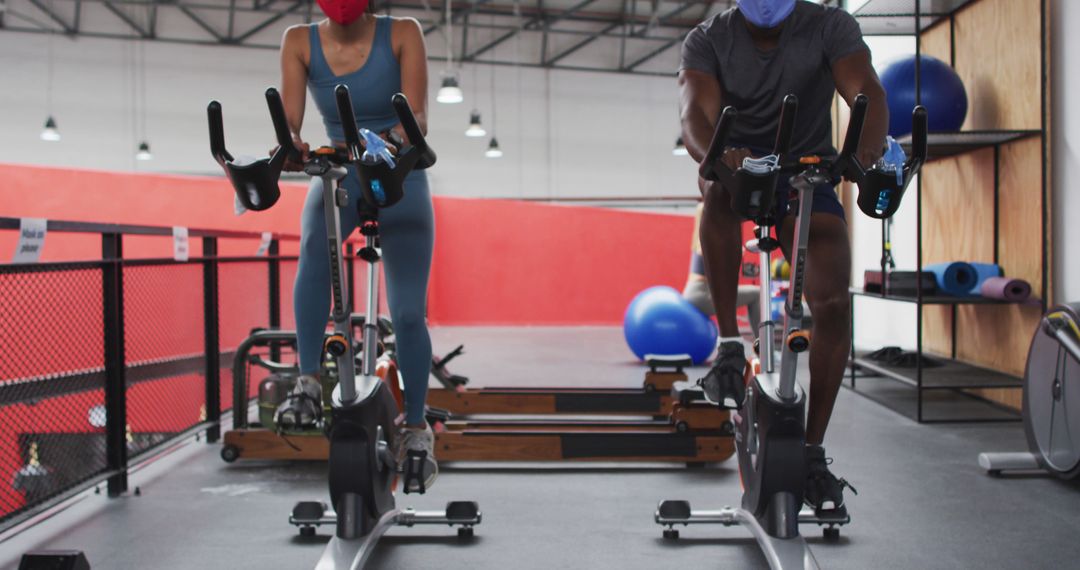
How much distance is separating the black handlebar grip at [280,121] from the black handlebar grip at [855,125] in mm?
1064

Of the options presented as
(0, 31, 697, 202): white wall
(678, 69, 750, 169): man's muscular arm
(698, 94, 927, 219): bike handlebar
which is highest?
(0, 31, 697, 202): white wall

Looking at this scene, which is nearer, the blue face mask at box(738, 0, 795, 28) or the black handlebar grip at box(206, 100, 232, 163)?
the black handlebar grip at box(206, 100, 232, 163)

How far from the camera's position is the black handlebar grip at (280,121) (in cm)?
151

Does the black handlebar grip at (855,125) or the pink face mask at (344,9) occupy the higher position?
the pink face mask at (344,9)

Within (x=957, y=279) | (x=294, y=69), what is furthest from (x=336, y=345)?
(x=957, y=279)

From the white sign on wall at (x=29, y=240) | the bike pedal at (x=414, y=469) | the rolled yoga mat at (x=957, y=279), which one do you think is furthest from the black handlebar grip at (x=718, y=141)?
the rolled yoga mat at (x=957, y=279)

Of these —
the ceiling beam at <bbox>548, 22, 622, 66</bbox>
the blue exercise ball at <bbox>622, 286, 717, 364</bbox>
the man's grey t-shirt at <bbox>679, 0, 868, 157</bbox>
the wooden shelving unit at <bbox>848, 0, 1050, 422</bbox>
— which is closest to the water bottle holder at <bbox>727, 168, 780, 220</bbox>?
the man's grey t-shirt at <bbox>679, 0, 868, 157</bbox>

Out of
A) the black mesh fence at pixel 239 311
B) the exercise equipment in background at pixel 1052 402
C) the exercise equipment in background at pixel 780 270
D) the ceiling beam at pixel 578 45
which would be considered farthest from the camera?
the ceiling beam at pixel 578 45

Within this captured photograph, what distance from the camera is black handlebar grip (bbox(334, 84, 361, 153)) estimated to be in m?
1.55

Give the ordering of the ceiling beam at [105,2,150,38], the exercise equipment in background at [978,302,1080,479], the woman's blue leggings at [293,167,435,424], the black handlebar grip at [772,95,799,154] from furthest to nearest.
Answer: the ceiling beam at [105,2,150,38] < the exercise equipment in background at [978,302,1080,479] < the woman's blue leggings at [293,167,435,424] < the black handlebar grip at [772,95,799,154]

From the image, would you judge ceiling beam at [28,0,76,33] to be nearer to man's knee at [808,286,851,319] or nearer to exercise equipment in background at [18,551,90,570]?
exercise equipment in background at [18,551,90,570]

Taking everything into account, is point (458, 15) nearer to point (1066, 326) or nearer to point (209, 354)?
point (209, 354)

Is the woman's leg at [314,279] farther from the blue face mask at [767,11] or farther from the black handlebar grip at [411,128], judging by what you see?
the blue face mask at [767,11]

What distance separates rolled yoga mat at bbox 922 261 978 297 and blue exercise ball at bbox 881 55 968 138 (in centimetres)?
69
